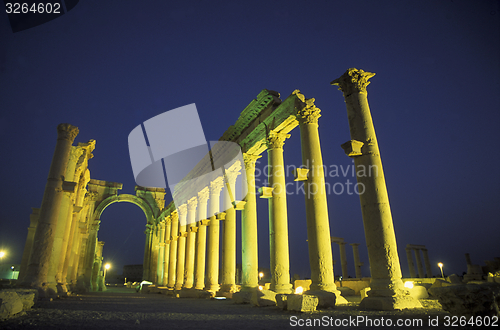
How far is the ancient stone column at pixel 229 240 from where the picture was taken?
17.9m

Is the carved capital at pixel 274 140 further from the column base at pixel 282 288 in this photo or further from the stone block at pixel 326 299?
the stone block at pixel 326 299

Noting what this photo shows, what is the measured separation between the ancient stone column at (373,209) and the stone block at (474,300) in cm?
282

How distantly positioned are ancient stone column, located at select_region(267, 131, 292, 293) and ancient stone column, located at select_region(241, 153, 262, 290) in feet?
6.89

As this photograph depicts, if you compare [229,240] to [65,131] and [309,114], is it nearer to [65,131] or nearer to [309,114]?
[309,114]

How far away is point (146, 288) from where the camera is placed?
107 ft

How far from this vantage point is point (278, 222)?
1398 centimetres

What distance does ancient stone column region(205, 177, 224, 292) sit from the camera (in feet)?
65.0

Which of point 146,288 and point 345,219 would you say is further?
point 345,219

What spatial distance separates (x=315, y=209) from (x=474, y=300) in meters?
6.64

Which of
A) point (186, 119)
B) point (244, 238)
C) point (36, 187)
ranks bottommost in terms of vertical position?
point (244, 238)

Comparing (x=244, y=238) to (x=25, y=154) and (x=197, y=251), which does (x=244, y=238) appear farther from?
(x=25, y=154)

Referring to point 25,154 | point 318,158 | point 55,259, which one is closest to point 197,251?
point 55,259

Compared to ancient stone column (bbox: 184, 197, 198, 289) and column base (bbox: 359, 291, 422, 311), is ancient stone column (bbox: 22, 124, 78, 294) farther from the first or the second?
column base (bbox: 359, 291, 422, 311)

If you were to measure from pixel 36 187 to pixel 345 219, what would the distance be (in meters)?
89.0
